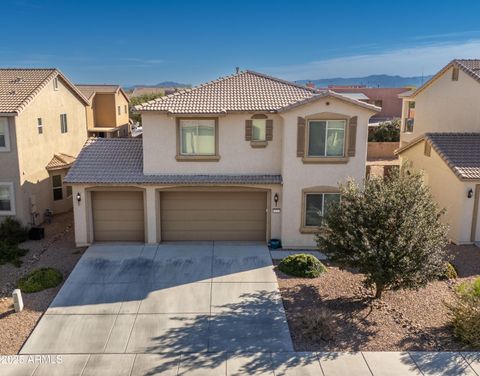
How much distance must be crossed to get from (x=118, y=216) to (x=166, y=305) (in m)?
6.50

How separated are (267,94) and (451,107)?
11253mm

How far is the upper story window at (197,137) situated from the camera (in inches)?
719

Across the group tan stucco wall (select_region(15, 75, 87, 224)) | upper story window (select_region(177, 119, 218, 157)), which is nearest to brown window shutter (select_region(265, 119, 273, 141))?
upper story window (select_region(177, 119, 218, 157))

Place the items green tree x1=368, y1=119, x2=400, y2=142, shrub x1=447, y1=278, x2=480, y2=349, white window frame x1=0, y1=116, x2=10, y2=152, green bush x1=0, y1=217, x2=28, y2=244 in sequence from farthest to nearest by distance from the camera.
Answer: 1. green tree x1=368, y1=119, x2=400, y2=142
2. white window frame x1=0, y1=116, x2=10, y2=152
3. green bush x1=0, y1=217, x2=28, y2=244
4. shrub x1=447, y1=278, x2=480, y2=349

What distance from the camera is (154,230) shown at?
18578 mm

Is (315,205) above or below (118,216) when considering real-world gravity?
above

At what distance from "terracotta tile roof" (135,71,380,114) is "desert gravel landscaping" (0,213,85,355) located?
21.4ft

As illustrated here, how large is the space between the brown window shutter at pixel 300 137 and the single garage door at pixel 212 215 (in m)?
2.41

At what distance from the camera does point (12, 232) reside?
64.3 ft

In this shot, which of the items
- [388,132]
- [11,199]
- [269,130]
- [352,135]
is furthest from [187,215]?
[388,132]

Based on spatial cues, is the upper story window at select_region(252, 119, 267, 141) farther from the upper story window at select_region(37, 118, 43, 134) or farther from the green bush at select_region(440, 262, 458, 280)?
the upper story window at select_region(37, 118, 43, 134)

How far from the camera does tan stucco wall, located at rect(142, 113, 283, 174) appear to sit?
18.2 metres

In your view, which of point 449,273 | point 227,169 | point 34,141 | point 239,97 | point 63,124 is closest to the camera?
point 449,273

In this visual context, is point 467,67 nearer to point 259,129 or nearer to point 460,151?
point 460,151
